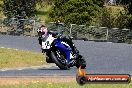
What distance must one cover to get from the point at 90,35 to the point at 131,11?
635cm

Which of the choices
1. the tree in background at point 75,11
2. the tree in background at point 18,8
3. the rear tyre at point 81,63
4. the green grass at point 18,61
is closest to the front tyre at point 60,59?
the rear tyre at point 81,63

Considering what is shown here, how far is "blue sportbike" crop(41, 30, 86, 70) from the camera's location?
7384 mm

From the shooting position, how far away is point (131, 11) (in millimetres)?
48625

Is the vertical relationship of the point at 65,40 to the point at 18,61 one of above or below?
above

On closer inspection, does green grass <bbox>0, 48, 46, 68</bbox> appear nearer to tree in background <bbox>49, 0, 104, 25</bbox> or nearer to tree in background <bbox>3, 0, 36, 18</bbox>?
tree in background <bbox>3, 0, 36, 18</bbox>

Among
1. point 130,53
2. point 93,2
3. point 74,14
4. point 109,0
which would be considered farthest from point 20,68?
point 109,0

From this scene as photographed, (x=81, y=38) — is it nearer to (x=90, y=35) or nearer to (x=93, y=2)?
(x=90, y=35)

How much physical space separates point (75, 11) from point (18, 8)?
6.22m

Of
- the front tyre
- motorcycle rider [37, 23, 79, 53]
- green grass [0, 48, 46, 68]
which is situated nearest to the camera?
motorcycle rider [37, 23, 79, 53]

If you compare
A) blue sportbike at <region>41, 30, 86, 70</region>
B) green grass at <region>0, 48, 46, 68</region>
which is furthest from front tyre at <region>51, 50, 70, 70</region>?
green grass at <region>0, 48, 46, 68</region>

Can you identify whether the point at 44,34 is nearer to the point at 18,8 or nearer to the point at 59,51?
the point at 59,51

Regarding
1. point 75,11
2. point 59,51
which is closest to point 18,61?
point 59,51

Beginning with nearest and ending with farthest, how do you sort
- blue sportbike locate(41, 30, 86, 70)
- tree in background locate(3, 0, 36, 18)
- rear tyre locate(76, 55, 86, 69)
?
rear tyre locate(76, 55, 86, 69)
blue sportbike locate(41, 30, 86, 70)
tree in background locate(3, 0, 36, 18)

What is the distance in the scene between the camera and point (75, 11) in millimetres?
49219
